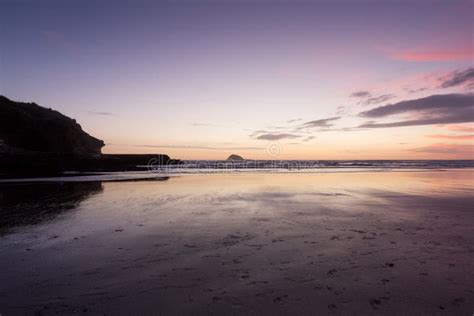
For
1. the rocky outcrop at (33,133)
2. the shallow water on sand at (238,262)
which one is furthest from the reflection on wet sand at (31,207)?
the rocky outcrop at (33,133)

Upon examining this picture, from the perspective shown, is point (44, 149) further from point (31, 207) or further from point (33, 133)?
point (31, 207)

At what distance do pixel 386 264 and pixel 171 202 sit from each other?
A: 9.34m

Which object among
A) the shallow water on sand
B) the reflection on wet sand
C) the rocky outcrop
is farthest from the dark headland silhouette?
the shallow water on sand

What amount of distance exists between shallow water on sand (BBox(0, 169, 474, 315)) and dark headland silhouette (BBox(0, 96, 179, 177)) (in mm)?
28550

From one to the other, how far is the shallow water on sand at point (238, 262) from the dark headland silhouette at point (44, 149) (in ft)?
93.7

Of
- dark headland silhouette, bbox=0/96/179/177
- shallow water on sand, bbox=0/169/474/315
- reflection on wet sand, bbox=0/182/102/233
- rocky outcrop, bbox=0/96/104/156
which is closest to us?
shallow water on sand, bbox=0/169/474/315

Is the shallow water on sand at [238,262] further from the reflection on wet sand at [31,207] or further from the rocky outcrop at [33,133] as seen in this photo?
the rocky outcrop at [33,133]

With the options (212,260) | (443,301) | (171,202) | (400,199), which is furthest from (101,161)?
(443,301)

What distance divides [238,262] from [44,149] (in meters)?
59.9

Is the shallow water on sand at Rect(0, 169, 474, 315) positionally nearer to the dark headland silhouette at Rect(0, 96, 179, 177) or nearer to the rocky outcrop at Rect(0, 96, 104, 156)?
the dark headland silhouette at Rect(0, 96, 179, 177)

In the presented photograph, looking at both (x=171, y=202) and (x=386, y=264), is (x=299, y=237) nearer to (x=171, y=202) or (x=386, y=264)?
(x=386, y=264)

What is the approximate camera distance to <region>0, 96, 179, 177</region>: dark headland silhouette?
35.9 meters

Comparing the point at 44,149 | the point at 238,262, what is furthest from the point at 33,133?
the point at 238,262

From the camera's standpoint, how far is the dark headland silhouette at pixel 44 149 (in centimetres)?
3592
